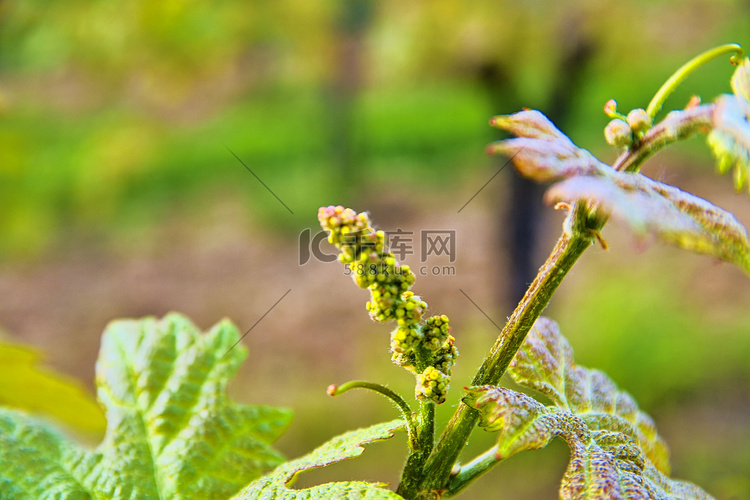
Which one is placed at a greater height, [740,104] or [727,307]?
[727,307]

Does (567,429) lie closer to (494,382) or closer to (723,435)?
(494,382)

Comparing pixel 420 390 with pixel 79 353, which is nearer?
pixel 420 390

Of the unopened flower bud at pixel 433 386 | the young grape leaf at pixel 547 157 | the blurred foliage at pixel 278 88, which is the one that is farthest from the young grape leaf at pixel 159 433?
the blurred foliage at pixel 278 88

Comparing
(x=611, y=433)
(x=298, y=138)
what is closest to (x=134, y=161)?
(x=298, y=138)

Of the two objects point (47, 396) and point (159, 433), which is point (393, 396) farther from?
point (47, 396)

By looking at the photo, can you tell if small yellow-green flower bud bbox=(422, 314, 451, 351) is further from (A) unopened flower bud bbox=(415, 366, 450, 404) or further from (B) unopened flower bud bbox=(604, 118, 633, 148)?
(B) unopened flower bud bbox=(604, 118, 633, 148)

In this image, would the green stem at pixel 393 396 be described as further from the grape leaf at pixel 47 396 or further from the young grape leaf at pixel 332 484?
the grape leaf at pixel 47 396
